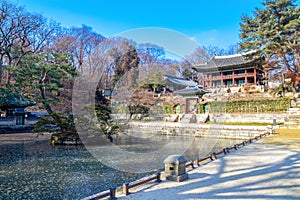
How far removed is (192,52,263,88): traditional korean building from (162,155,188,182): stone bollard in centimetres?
2079

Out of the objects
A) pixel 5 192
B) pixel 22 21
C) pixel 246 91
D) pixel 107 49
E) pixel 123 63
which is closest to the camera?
pixel 5 192

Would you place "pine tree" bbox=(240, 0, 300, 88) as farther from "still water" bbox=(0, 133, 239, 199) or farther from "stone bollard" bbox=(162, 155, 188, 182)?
"stone bollard" bbox=(162, 155, 188, 182)

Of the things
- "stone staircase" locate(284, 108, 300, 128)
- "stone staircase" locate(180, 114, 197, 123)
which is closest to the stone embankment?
"stone staircase" locate(284, 108, 300, 128)

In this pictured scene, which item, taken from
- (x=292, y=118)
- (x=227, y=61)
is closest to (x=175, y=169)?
(x=292, y=118)

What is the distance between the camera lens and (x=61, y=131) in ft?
38.3

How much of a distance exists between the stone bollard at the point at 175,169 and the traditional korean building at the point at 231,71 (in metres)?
20.8

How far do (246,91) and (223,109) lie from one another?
465cm

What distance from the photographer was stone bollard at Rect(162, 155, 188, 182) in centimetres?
462

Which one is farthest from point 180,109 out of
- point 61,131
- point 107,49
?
point 107,49

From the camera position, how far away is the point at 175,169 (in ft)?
15.3

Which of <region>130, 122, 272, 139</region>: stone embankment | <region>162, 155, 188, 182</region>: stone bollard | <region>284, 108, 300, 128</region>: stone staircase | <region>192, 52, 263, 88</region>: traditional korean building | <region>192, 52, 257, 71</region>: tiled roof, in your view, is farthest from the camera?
<region>192, 52, 263, 88</region>: traditional korean building

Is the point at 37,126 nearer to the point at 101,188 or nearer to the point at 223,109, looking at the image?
the point at 101,188

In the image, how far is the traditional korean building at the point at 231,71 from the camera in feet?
83.1

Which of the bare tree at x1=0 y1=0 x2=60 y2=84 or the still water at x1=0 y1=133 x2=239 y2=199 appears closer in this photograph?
the still water at x1=0 y1=133 x2=239 y2=199
